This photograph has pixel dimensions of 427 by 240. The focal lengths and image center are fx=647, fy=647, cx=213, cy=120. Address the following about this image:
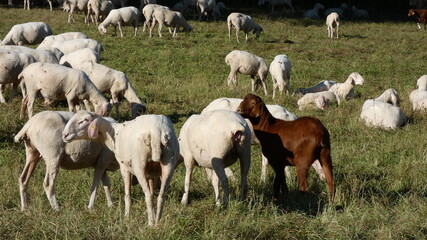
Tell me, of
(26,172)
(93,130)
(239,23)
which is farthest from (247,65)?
(93,130)

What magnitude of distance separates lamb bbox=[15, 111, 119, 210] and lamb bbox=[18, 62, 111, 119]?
443 centimetres

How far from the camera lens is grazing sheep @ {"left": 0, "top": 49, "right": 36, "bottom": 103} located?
12.5 meters

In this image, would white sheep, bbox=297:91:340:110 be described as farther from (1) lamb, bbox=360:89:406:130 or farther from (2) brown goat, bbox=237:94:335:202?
(2) brown goat, bbox=237:94:335:202

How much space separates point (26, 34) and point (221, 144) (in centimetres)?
1535

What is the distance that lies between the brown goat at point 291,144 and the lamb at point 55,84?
4471 mm

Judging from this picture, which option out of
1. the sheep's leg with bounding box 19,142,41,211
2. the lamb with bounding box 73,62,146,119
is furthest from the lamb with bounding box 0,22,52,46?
the sheep's leg with bounding box 19,142,41,211

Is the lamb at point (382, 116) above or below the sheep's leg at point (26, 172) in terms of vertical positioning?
below

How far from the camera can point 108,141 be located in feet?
22.0

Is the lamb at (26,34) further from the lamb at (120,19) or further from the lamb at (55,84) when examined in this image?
the lamb at (55,84)

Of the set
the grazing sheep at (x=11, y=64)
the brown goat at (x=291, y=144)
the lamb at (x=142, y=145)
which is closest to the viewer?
the lamb at (x=142, y=145)

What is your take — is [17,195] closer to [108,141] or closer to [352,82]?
[108,141]

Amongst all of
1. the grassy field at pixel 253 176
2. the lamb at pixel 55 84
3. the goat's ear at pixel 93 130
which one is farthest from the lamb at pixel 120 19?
the goat's ear at pixel 93 130

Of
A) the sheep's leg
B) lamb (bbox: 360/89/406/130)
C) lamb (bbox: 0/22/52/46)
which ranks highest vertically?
lamb (bbox: 0/22/52/46)

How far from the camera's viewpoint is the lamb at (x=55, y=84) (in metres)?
11.6
